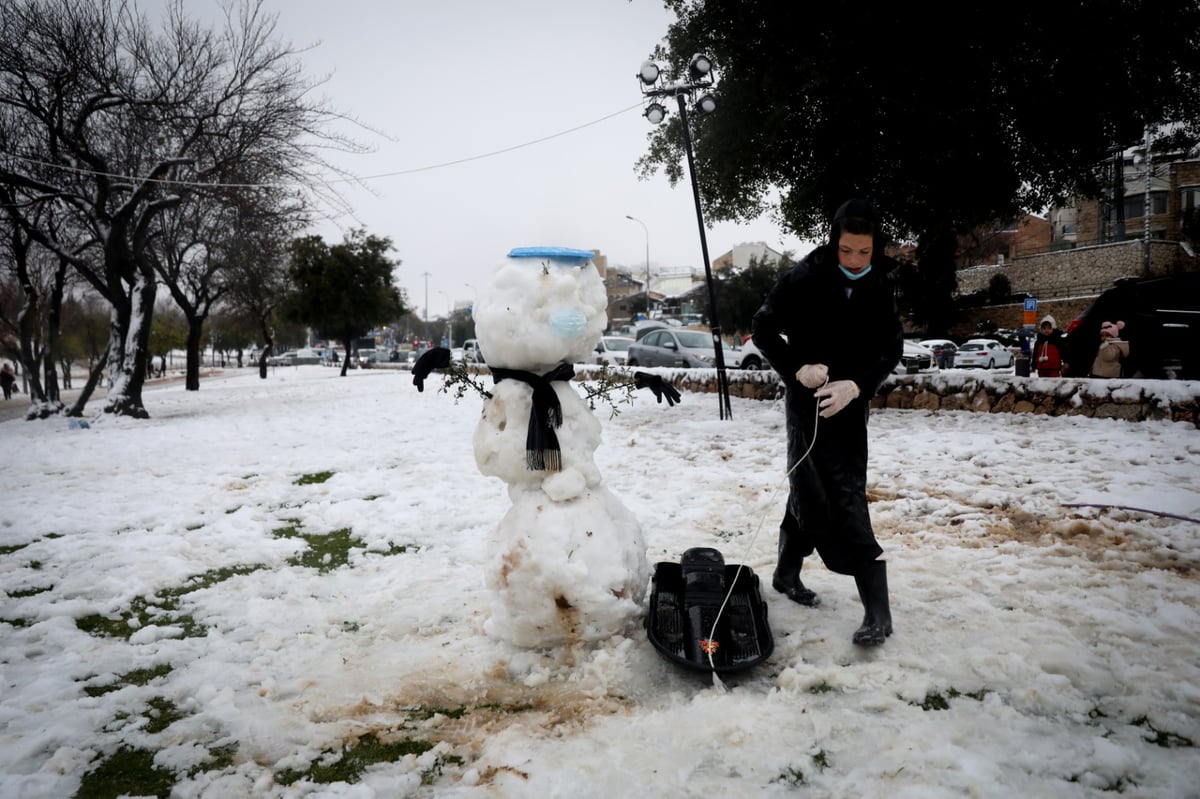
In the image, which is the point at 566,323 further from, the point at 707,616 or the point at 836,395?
the point at 707,616

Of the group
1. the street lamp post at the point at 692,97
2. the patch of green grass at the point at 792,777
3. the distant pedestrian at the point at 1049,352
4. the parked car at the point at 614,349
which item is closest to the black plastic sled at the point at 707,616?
the patch of green grass at the point at 792,777

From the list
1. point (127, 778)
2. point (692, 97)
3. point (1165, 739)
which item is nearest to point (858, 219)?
point (1165, 739)

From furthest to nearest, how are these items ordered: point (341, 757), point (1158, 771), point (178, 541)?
point (178, 541) → point (341, 757) → point (1158, 771)

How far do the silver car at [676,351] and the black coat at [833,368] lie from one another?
1452cm

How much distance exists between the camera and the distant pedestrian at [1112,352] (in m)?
8.64

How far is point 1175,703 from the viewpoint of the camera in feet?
7.53

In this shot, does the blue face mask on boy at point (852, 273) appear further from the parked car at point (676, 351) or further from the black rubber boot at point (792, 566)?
the parked car at point (676, 351)

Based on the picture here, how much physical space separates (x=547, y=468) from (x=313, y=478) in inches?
197

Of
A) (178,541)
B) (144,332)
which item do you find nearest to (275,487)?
(178,541)

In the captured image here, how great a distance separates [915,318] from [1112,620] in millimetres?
34017

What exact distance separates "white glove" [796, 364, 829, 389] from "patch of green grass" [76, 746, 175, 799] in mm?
2790

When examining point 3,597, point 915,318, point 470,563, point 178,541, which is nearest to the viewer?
point 3,597

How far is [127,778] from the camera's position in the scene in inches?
82.1

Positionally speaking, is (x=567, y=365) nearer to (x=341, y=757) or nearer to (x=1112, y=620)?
(x=341, y=757)
